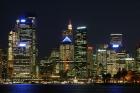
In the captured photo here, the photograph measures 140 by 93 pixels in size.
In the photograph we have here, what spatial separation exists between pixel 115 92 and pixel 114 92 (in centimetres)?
37

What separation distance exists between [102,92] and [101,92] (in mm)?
290

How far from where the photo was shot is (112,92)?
6949 inches

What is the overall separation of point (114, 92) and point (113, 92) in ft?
1.20

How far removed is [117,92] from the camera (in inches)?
6919

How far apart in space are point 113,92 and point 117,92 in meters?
1.26

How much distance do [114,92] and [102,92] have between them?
4.44m

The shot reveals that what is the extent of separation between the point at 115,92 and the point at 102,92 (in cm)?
481

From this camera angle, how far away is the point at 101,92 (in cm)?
17912

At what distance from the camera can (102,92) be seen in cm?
17912

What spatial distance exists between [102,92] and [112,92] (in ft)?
12.4

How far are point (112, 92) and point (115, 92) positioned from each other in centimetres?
103

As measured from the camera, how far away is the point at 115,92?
176 m

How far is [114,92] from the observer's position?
578 ft

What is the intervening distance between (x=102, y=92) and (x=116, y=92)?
5020 mm
